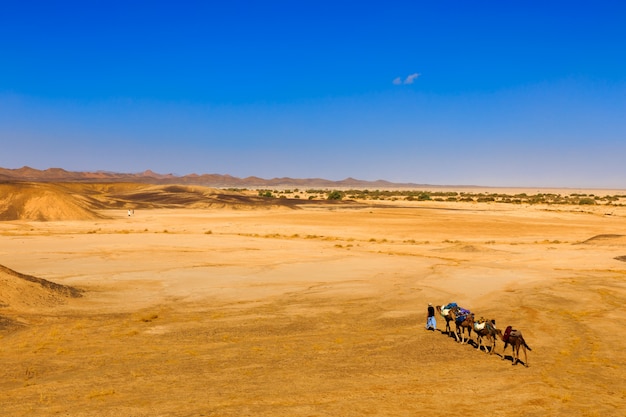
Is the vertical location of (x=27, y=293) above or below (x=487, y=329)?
below

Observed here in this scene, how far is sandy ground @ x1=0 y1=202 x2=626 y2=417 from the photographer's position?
9.56 m

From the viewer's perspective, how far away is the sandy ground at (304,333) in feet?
31.4

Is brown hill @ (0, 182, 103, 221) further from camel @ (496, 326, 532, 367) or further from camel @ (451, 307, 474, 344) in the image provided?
camel @ (496, 326, 532, 367)

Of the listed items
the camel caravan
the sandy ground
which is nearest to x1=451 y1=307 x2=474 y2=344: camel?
the camel caravan

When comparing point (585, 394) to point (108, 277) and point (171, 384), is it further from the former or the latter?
point (108, 277)

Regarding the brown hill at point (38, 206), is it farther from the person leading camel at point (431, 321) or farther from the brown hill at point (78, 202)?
the person leading camel at point (431, 321)

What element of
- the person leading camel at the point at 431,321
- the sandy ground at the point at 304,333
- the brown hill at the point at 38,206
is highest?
the brown hill at the point at 38,206

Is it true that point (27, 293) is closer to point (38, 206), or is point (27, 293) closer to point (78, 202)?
point (38, 206)

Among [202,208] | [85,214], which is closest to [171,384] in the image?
[85,214]

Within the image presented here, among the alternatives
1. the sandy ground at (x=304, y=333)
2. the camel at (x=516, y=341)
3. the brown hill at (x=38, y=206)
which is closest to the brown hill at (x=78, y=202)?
the brown hill at (x=38, y=206)

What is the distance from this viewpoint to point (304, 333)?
14.0 metres

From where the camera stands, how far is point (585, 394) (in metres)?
9.88

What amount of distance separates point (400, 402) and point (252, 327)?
6080 mm

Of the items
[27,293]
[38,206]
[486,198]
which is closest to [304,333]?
[27,293]
